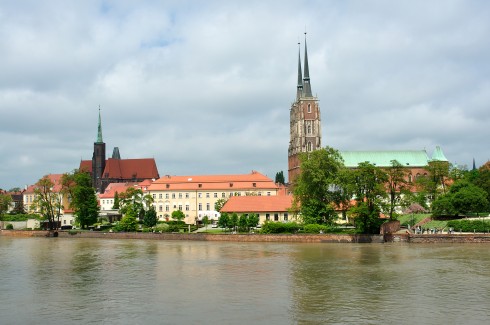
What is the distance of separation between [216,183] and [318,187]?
3415 cm

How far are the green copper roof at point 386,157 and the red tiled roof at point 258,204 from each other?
41.6 meters

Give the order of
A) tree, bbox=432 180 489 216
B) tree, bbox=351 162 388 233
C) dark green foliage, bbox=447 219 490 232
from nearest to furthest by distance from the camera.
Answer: dark green foliage, bbox=447 219 490 232 < tree, bbox=351 162 388 233 < tree, bbox=432 180 489 216

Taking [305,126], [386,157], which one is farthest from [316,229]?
[305,126]

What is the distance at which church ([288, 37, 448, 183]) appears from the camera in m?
116

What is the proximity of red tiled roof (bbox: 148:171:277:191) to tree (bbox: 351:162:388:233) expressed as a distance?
3630 centimetres

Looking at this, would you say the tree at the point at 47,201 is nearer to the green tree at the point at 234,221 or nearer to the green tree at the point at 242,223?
the green tree at the point at 234,221

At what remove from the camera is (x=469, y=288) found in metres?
28.1

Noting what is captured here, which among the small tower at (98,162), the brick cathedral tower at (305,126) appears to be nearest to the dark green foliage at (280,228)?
the brick cathedral tower at (305,126)

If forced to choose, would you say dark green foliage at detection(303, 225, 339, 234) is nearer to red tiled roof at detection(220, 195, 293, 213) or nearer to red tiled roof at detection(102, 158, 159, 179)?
red tiled roof at detection(220, 195, 293, 213)

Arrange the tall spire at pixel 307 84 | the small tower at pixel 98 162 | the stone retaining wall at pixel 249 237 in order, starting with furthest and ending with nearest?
the small tower at pixel 98 162
the tall spire at pixel 307 84
the stone retaining wall at pixel 249 237

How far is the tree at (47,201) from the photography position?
3236 inches

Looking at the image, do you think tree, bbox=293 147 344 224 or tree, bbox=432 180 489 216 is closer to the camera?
tree, bbox=432 180 489 216

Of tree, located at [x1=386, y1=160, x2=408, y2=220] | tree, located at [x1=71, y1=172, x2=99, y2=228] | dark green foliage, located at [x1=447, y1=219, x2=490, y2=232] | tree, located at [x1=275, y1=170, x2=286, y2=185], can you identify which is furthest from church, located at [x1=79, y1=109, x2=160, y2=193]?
dark green foliage, located at [x1=447, y1=219, x2=490, y2=232]

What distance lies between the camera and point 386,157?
117188mm
